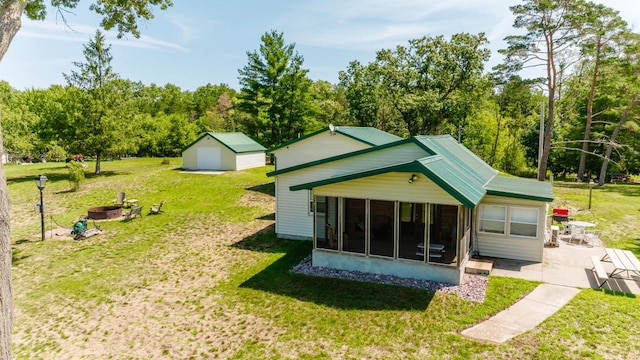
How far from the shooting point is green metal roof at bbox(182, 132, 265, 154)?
1359 inches

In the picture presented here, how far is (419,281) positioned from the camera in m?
11.6

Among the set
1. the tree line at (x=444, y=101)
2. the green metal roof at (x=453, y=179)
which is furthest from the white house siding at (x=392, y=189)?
the tree line at (x=444, y=101)

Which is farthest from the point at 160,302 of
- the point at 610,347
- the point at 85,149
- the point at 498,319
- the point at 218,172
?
the point at 85,149

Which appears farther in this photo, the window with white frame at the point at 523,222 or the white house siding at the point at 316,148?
the white house siding at the point at 316,148

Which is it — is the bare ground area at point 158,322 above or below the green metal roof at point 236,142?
below

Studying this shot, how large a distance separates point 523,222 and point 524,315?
4765 millimetres

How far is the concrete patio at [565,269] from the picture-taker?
1123 centimetres

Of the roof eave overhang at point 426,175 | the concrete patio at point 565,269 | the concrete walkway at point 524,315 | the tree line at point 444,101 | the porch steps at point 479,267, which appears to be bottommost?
the concrete walkway at point 524,315

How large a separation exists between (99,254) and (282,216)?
7.89 metres

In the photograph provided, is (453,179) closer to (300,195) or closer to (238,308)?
(300,195)

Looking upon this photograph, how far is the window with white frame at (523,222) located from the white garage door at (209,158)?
27227 millimetres

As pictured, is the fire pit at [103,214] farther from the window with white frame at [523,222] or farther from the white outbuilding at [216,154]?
the window with white frame at [523,222]

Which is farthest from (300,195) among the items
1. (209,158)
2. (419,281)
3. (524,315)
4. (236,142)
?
(236,142)

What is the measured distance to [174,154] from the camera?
53.7 m
